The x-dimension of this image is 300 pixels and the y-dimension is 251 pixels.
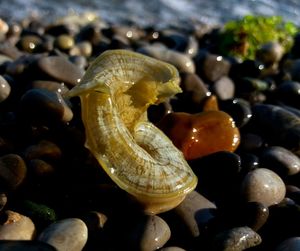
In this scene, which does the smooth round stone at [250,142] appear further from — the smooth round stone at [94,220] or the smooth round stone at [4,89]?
the smooth round stone at [4,89]

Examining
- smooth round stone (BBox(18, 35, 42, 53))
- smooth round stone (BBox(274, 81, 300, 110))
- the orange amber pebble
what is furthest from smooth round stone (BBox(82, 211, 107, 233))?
smooth round stone (BBox(18, 35, 42, 53))

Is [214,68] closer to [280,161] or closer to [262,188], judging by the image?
[280,161]

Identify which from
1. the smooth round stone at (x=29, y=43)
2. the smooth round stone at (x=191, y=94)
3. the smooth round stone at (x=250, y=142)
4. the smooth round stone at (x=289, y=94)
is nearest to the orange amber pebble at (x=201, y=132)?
the smooth round stone at (x=250, y=142)

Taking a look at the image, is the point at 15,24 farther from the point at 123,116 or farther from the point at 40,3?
the point at 123,116

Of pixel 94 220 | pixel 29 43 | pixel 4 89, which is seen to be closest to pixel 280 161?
pixel 94 220

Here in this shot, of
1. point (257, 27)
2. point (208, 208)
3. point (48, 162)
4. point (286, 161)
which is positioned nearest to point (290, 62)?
point (257, 27)

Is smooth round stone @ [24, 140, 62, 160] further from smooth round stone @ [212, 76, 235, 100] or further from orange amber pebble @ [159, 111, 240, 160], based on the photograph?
smooth round stone @ [212, 76, 235, 100]

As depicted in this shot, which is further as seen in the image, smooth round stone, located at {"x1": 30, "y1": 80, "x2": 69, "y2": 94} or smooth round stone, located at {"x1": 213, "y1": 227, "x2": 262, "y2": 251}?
smooth round stone, located at {"x1": 30, "y1": 80, "x2": 69, "y2": 94}
